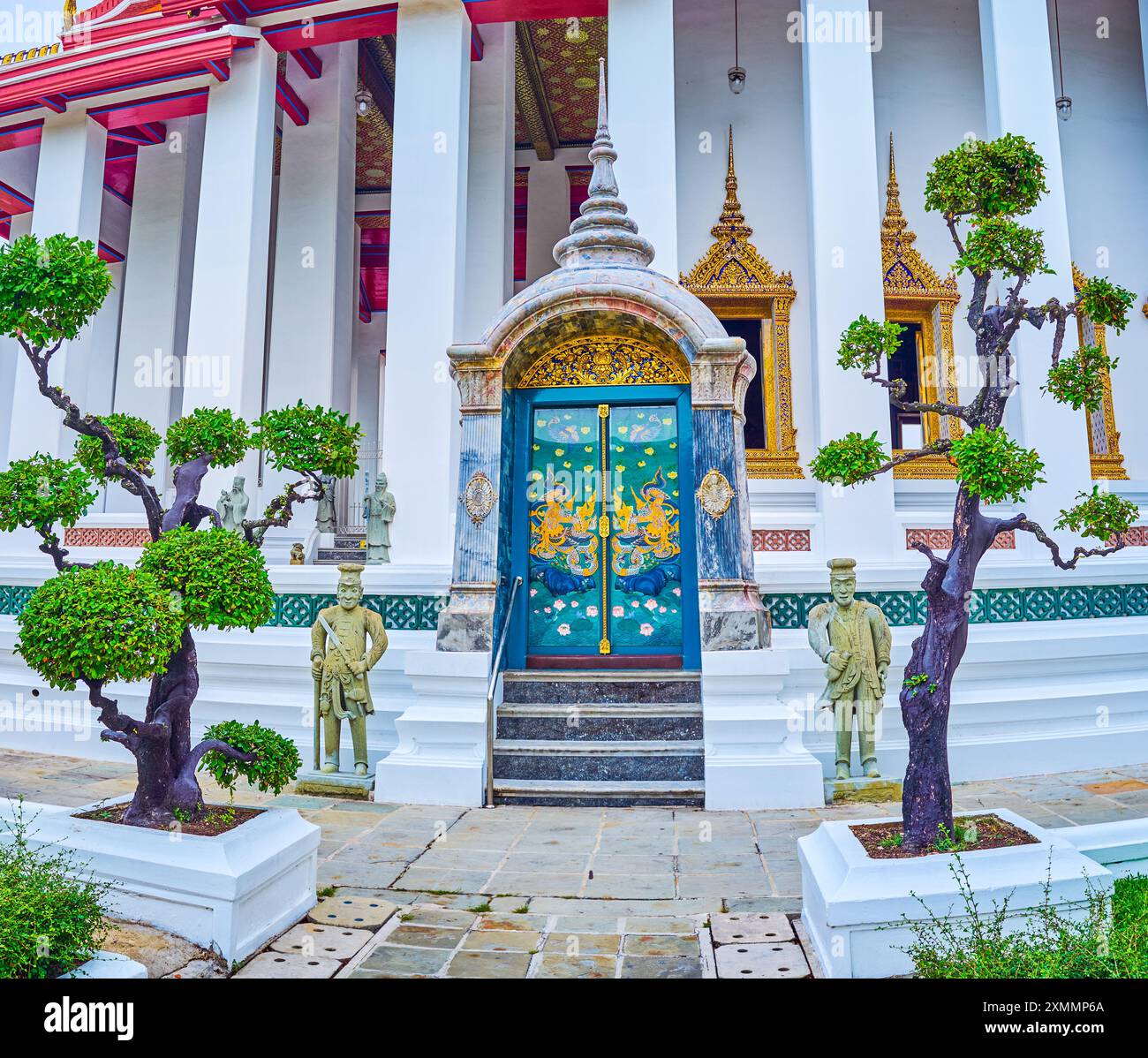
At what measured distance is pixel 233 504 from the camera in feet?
26.4

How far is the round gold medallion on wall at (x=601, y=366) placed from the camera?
6.18 meters

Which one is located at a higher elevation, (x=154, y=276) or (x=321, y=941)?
(x=154, y=276)

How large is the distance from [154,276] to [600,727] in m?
9.19

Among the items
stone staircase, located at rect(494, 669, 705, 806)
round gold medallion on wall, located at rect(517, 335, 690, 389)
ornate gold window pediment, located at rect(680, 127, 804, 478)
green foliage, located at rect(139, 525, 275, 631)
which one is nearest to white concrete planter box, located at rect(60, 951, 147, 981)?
green foliage, located at rect(139, 525, 275, 631)

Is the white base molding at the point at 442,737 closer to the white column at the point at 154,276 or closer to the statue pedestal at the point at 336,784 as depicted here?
the statue pedestal at the point at 336,784

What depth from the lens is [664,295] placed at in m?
5.86

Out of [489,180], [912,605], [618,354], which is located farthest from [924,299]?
[489,180]

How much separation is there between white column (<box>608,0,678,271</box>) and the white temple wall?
484cm

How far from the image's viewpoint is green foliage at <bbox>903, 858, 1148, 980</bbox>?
237 centimetres

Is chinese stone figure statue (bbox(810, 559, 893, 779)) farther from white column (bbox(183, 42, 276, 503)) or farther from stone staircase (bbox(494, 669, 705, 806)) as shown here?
white column (bbox(183, 42, 276, 503))

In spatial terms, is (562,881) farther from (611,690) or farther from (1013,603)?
(1013,603)

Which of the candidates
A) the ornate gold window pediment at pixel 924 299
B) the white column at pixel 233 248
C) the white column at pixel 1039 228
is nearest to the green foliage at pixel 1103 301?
the white column at pixel 1039 228

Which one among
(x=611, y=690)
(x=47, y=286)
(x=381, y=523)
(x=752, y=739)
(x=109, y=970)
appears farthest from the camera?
(x=381, y=523)

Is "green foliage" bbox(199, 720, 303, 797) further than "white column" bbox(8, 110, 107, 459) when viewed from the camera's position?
No
